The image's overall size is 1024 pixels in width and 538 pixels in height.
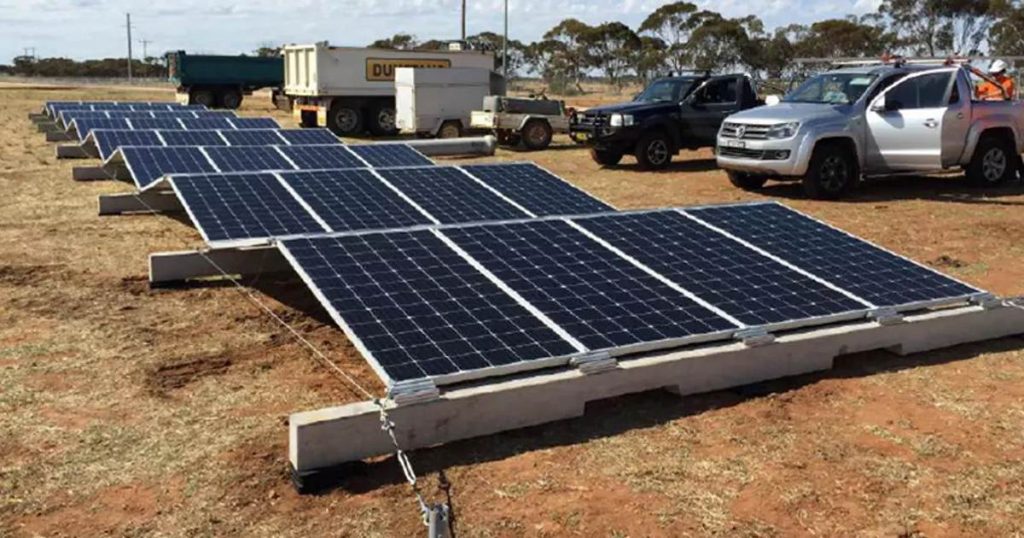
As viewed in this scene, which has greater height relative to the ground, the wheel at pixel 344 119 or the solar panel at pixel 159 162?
the wheel at pixel 344 119

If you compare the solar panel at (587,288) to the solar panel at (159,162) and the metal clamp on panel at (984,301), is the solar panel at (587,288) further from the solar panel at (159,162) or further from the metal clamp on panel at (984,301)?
the solar panel at (159,162)

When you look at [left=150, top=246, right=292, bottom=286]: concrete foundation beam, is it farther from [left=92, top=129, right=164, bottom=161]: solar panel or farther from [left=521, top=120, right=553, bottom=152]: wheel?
[left=521, top=120, right=553, bottom=152]: wheel

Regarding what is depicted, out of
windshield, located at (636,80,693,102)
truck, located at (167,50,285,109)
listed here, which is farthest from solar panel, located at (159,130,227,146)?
truck, located at (167,50,285,109)

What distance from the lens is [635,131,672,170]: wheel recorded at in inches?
836

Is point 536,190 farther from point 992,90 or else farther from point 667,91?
point 667,91

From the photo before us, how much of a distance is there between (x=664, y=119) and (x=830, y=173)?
19.2 ft

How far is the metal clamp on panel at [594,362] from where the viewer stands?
591 cm

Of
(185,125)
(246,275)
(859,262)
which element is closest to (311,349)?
(246,275)

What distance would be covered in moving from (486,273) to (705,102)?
16.3 meters

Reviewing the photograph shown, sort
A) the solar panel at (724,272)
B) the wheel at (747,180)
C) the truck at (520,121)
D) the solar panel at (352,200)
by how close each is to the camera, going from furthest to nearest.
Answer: the truck at (520,121)
the wheel at (747,180)
the solar panel at (352,200)
the solar panel at (724,272)

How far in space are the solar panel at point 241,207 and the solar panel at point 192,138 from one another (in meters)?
7.16

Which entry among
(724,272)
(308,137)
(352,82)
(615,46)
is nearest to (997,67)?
(308,137)

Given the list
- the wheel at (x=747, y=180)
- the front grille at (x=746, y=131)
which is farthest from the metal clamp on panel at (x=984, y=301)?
the wheel at (x=747, y=180)

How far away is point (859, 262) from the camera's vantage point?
26.3ft
